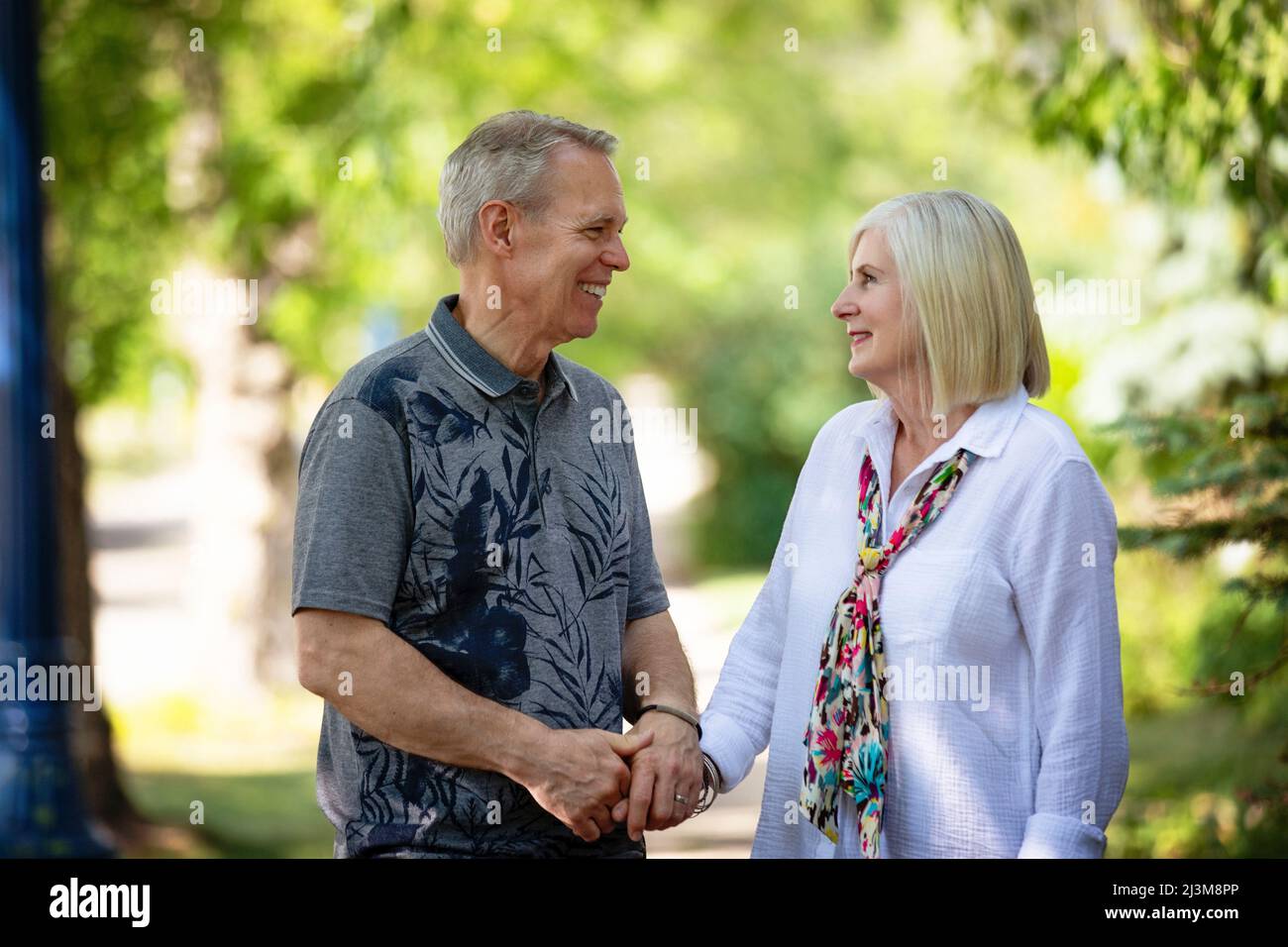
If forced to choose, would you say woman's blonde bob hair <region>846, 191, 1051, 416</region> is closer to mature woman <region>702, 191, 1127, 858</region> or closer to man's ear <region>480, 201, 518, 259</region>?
mature woman <region>702, 191, 1127, 858</region>

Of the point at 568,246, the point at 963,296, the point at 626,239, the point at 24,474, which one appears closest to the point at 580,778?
the point at 568,246

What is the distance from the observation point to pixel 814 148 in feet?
44.7

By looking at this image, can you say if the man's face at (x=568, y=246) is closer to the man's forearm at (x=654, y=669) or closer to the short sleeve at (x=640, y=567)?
the short sleeve at (x=640, y=567)

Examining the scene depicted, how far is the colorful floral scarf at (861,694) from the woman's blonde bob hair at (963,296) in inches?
6.0

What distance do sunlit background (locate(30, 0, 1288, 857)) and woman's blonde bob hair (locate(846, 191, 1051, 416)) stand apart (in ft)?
5.50

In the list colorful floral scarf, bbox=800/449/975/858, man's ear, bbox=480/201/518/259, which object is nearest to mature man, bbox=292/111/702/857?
man's ear, bbox=480/201/518/259

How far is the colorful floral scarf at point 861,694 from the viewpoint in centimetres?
268

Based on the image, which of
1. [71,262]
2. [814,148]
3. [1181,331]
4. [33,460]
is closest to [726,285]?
[814,148]

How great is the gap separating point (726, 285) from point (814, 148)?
2764mm

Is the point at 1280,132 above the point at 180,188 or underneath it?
underneath

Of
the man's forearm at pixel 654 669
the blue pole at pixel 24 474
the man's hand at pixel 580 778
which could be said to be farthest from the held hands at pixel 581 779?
the blue pole at pixel 24 474

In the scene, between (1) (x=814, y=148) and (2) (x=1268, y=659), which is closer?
(2) (x=1268, y=659)

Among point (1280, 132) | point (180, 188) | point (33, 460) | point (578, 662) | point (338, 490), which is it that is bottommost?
point (578, 662)
